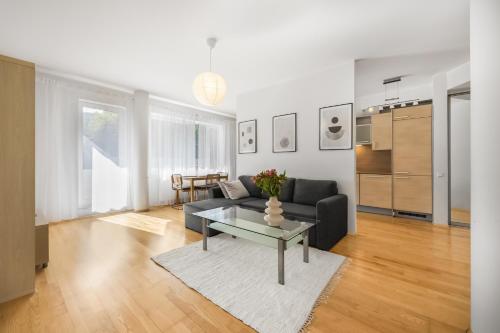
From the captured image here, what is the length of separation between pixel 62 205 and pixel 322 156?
188 inches

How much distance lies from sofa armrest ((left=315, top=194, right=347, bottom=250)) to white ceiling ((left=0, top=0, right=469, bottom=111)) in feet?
6.84

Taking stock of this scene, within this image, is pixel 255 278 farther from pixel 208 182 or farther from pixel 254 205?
pixel 208 182

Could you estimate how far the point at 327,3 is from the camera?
6.74 ft

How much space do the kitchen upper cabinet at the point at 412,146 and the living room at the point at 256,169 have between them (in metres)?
0.02

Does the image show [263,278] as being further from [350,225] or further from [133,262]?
[350,225]

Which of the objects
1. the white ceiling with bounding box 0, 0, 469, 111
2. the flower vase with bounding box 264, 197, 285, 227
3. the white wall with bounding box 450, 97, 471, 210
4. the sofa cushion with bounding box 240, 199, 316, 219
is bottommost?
the sofa cushion with bounding box 240, 199, 316, 219

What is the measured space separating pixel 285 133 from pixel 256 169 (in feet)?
3.34

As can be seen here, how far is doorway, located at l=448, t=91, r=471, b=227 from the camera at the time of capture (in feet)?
11.7

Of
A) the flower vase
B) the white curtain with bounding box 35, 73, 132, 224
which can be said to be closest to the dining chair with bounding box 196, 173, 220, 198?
the white curtain with bounding box 35, 73, 132, 224

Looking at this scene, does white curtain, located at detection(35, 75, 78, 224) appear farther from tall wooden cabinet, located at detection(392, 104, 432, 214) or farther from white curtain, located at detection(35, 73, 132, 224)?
tall wooden cabinet, located at detection(392, 104, 432, 214)

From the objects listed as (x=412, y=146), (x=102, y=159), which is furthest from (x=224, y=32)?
(x=412, y=146)

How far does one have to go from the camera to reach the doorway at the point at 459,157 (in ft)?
11.7

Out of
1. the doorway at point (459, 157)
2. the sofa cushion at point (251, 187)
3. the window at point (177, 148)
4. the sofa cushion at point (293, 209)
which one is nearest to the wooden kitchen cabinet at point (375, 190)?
the doorway at point (459, 157)

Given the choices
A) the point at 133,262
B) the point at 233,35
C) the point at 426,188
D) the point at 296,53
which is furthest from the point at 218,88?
the point at 426,188
